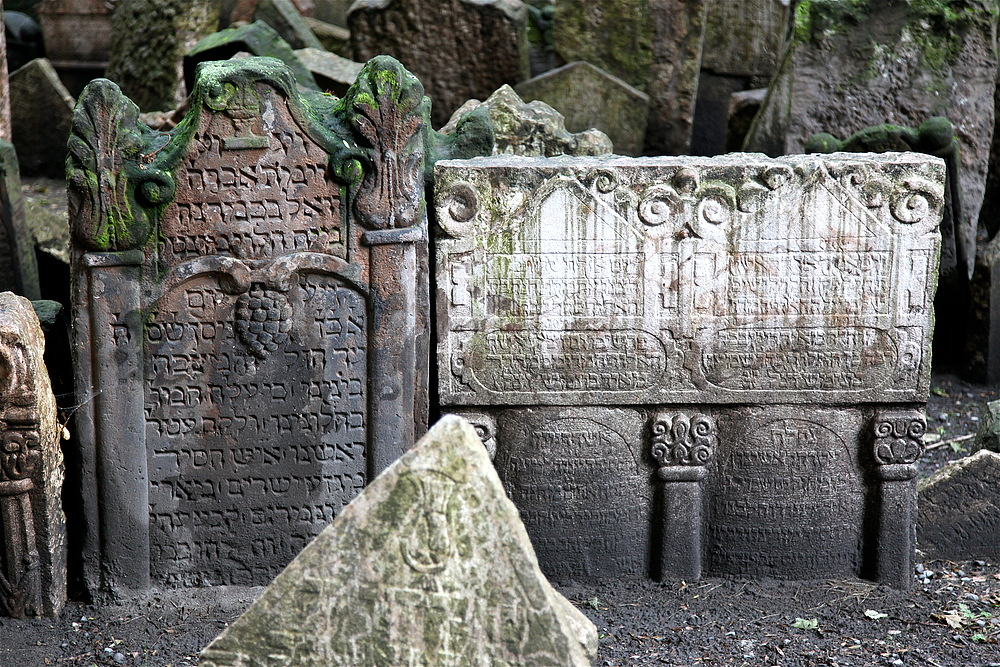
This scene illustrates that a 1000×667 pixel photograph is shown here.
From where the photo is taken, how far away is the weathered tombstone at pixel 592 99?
9297mm

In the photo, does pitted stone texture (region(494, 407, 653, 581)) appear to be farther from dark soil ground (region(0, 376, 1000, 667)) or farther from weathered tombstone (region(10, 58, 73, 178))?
weathered tombstone (region(10, 58, 73, 178))

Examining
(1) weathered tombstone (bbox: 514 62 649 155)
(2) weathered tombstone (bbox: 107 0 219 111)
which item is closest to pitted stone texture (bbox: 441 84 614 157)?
(1) weathered tombstone (bbox: 514 62 649 155)

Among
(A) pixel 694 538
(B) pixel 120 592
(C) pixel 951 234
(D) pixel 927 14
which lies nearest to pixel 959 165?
(C) pixel 951 234

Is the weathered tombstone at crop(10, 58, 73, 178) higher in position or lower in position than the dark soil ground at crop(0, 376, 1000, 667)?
higher

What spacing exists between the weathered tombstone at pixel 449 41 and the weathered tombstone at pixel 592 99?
1.50 feet

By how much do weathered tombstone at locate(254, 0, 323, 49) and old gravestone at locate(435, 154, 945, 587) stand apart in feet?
21.1

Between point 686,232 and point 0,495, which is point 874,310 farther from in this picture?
point 0,495

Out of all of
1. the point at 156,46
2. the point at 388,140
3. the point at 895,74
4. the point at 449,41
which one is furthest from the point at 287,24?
the point at 388,140

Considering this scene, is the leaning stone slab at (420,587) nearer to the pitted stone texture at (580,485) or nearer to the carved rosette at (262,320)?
the carved rosette at (262,320)

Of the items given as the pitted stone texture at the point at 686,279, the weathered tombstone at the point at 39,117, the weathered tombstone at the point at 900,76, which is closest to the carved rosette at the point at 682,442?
the pitted stone texture at the point at 686,279

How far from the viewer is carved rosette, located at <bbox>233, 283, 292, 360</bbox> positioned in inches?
181

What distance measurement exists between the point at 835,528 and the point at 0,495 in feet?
11.2

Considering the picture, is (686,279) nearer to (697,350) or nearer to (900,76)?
(697,350)

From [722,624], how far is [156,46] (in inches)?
297
